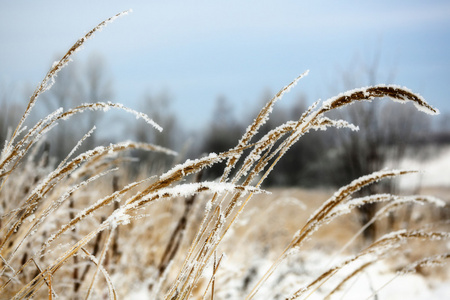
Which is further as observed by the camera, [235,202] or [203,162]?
[235,202]

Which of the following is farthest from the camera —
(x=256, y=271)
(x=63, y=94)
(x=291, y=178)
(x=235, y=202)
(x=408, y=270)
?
(x=291, y=178)

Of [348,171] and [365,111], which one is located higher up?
[365,111]

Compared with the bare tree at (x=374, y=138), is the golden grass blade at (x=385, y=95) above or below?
below

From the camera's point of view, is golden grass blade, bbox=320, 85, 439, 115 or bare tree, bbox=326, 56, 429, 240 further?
bare tree, bbox=326, 56, 429, 240

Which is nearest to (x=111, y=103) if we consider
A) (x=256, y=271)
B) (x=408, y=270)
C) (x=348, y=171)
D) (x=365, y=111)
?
(x=408, y=270)

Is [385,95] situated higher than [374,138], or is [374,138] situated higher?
[374,138]

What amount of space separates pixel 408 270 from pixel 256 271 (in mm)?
1884

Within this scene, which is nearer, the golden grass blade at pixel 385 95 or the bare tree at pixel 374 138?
the golden grass blade at pixel 385 95

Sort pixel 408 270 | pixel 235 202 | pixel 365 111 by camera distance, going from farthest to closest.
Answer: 1. pixel 365 111
2. pixel 408 270
3. pixel 235 202

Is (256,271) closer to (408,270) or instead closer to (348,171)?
(408,270)

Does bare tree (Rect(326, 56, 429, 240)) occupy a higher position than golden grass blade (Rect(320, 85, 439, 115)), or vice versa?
bare tree (Rect(326, 56, 429, 240))

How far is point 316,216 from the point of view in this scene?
831mm

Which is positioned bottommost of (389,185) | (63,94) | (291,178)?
(389,185)

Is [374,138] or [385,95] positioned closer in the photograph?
[385,95]
